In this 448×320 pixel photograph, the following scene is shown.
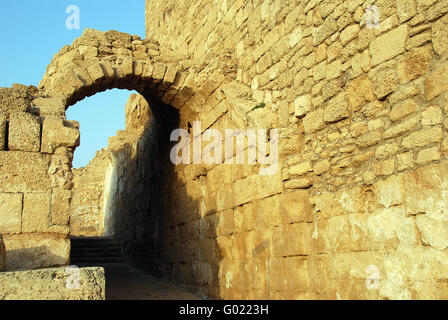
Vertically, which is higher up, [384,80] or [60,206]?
[384,80]

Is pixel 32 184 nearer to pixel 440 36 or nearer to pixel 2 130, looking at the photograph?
pixel 2 130

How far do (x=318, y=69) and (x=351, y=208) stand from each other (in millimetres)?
1385

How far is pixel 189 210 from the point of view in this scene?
6.66 m

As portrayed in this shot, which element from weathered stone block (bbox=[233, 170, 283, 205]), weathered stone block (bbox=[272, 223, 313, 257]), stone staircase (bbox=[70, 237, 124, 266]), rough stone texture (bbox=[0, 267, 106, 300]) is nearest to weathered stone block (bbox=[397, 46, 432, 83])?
weathered stone block (bbox=[272, 223, 313, 257])

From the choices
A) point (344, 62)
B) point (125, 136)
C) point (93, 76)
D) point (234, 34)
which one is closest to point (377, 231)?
point (344, 62)

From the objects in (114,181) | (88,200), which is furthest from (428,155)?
(88,200)

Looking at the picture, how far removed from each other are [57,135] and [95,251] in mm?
6587

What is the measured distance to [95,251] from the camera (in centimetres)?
1038

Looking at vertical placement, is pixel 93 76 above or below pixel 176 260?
above

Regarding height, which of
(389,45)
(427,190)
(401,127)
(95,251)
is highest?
(389,45)

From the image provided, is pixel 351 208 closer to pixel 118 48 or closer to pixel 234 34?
pixel 234 34

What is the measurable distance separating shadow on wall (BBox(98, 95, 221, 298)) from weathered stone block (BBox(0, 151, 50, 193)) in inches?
91.8

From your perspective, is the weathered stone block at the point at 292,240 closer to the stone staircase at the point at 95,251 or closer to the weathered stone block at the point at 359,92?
the weathered stone block at the point at 359,92
